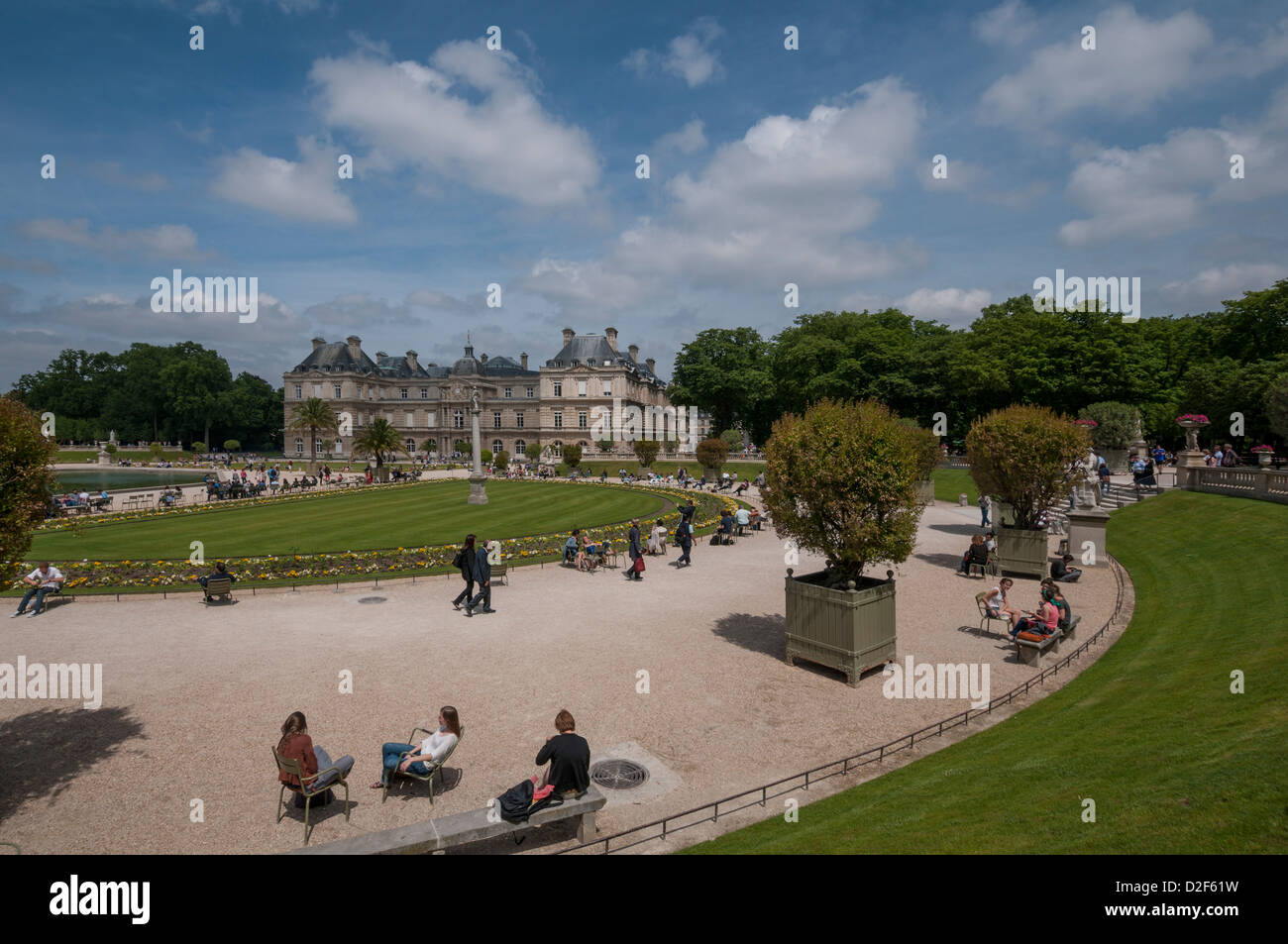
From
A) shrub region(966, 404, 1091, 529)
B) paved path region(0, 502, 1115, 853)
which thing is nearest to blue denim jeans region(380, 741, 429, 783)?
paved path region(0, 502, 1115, 853)

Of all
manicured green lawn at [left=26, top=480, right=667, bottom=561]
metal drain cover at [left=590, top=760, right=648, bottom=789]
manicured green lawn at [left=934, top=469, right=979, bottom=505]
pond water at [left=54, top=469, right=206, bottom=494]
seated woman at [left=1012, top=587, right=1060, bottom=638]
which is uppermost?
pond water at [left=54, top=469, right=206, bottom=494]

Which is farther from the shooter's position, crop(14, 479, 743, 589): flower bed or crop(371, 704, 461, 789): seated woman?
crop(14, 479, 743, 589): flower bed

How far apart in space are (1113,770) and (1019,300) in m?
76.5

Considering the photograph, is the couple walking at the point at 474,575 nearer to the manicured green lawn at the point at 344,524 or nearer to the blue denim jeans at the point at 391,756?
the blue denim jeans at the point at 391,756

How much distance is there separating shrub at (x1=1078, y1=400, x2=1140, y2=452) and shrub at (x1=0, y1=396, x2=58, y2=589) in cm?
4906

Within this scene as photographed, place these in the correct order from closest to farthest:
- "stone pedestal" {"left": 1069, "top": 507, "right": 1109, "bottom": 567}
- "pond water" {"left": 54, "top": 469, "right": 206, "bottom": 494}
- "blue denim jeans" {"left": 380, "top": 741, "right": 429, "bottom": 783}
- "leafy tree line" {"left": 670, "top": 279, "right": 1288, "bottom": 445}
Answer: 1. "blue denim jeans" {"left": 380, "top": 741, "right": 429, "bottom": 783}
2. "stone pedestal" {"left": 1069, "top": 507, "right": 1109, "bottom": 567}
3. "leafy tree line" {"left": 670, "top": 279, "right": 1288, "bottom": 445}
4. "pond water" {"left": 54, "top": 469, "right": 206, "bottom": 494}

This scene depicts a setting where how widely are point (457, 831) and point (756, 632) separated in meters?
8.70

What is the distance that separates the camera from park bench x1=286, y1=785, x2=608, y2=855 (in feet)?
20.0

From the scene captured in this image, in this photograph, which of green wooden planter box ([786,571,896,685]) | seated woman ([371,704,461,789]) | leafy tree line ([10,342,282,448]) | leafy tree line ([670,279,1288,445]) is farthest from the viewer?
leafy tree line ([10,342,282,448])

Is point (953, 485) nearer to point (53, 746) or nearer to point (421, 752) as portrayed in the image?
point (421, 752)

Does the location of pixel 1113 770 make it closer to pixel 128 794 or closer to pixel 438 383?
pixel 128 794

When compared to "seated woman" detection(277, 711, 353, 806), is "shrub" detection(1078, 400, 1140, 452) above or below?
above

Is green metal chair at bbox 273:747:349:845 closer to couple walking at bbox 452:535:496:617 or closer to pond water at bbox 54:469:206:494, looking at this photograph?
couple walking at bbox 452:535:496:617
